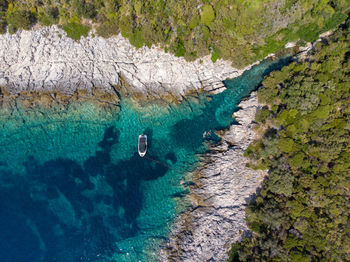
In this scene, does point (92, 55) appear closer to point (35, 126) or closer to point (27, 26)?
point (27, 26)

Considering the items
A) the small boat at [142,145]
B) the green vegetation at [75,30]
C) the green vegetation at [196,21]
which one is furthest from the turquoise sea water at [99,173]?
the green vegetation at [75,30]

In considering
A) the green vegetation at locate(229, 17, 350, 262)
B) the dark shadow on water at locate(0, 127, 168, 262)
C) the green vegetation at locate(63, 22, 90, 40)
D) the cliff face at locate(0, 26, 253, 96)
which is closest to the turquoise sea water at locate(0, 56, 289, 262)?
the dark shadow on water at locate(0, 127, 168, 262)

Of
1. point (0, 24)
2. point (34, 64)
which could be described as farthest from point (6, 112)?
point (0, 24)

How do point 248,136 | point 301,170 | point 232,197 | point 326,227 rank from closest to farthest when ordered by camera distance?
point 326,227
point 301,170
point 232,197
point 248,136

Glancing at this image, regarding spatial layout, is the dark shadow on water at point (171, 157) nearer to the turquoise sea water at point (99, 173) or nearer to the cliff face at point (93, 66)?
the turquoise sea water at point (99, 173)

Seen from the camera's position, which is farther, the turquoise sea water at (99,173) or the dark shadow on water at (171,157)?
the dark shadow on water at (171,157)

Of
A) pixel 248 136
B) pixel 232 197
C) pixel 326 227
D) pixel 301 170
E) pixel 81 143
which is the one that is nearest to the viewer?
pixel 326 227

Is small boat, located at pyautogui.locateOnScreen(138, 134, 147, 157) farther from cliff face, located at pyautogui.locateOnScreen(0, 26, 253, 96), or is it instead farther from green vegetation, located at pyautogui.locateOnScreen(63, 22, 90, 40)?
green vegetation, located at pyautogui.locateOnScreen(63, 22, 90, 40)

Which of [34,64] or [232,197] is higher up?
[34,64]

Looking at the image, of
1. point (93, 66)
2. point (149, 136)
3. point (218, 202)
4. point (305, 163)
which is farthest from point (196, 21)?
point (218, 202)
